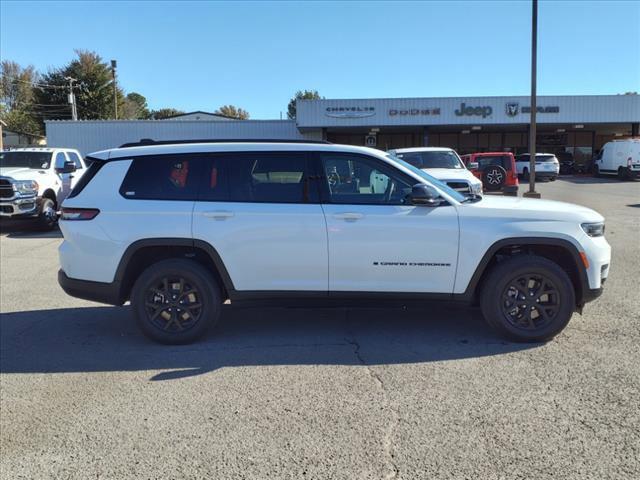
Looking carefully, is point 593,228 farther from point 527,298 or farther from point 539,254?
point 527,298

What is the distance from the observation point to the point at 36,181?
1323cm

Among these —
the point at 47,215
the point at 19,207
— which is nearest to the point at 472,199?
the point at 19,207

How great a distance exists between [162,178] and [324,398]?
2555 millimetres

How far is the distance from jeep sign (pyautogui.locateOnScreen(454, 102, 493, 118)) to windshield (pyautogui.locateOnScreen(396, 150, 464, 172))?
22.6 m

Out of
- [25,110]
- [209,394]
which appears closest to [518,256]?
[209,394]

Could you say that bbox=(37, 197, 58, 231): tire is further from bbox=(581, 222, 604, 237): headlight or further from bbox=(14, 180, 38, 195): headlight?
bbox=(581, 222, 604, 237): headlight

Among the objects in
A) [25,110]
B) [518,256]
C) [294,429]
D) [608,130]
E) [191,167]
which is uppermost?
[25,110]

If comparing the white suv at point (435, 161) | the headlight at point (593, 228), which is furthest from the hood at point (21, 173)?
the headlight at point (593, 228)

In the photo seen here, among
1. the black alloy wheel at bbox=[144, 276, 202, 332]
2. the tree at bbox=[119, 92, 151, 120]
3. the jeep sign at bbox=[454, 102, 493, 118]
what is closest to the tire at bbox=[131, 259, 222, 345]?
the black alloy wheel at bbox=[144, 276, 202, 332]

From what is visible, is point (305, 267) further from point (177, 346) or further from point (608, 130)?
point (608, 130)

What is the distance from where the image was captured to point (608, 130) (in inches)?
1752

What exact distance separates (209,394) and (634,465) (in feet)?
9.00

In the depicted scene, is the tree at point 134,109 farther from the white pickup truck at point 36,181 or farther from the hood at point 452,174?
the hood at point 452,174

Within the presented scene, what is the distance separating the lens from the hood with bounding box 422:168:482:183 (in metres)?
11.9
